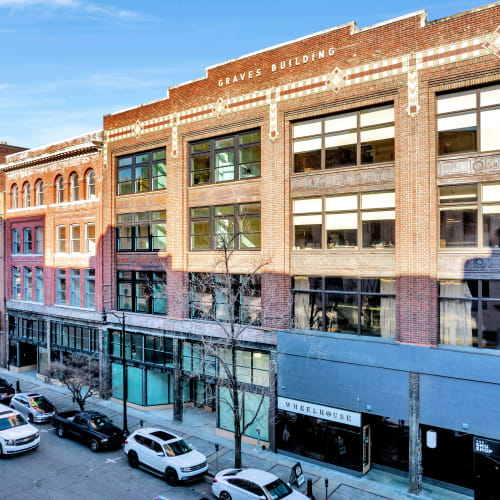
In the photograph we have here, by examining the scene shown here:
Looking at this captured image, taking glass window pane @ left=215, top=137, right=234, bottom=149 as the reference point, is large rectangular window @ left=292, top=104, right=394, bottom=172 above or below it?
below

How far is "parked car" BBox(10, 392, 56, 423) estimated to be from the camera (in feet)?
82.9

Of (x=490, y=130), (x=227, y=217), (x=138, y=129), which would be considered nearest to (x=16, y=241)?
(x=138, y=129)

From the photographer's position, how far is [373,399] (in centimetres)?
1858

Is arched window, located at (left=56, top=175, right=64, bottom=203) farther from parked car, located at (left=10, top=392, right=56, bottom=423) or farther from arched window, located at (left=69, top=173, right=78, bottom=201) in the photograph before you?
parked car, located at (left=10, top=392, right=56, bottom=423)

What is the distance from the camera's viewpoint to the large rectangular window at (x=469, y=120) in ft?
54.9

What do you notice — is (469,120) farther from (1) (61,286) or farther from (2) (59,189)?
(1) (61,286)

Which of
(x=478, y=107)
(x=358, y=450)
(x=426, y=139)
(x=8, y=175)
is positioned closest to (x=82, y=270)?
(x=8, y=175)

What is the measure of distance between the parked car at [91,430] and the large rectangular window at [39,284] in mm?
14695

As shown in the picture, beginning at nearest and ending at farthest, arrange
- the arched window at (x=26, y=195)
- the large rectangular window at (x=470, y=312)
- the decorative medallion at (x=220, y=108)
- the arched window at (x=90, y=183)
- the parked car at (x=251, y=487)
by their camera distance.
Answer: the parked car at (x=251, y=487) < the large rectangular window at (x=470, y=312) < the decorative medallion at (x=220, y=108) < the arched window at (x=90, y=183) < the arched window at (x=26, y=195)

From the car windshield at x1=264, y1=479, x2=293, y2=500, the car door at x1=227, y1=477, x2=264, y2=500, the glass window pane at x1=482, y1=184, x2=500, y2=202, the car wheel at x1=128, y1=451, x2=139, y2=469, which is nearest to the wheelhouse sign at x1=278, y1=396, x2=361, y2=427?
the car windshield at x1=264, y1=479, x2=293, y2=500

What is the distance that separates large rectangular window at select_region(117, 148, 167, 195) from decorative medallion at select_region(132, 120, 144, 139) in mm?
1123

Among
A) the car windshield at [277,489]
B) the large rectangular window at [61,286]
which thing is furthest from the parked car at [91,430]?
the large rectangular window at [61,286]

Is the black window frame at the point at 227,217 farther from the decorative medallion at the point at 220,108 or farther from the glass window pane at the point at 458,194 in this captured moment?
the glass window pane at the point at 458,194

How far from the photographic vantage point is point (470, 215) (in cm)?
1714
